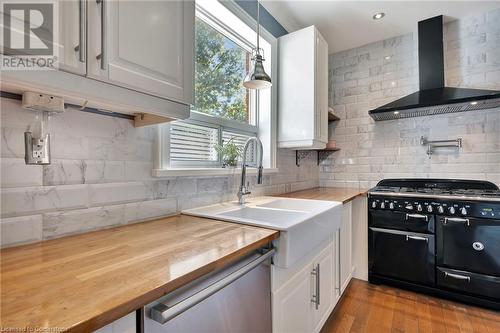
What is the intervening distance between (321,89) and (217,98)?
1.11m

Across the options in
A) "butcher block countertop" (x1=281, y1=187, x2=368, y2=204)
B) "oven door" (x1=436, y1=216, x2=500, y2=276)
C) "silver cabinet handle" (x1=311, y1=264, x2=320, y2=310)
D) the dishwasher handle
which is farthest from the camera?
"butcher block countertop" (x1=281, y1=187, x2=368, y2=204)

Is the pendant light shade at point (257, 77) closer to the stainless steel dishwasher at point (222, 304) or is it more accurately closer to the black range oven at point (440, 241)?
the stainless steel dishwasher at point (222, 304)

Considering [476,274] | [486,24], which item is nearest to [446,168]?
[476,274]

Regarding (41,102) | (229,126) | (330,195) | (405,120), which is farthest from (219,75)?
(405,120)

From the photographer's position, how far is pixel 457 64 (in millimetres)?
2518

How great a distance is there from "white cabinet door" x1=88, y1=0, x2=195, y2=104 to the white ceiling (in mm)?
1447

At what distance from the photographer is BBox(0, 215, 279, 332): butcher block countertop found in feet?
1.52

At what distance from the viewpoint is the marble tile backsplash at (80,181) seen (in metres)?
0.84

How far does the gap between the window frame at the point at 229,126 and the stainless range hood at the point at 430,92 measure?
3.68ft

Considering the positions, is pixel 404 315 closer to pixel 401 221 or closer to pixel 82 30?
pixel 401 221

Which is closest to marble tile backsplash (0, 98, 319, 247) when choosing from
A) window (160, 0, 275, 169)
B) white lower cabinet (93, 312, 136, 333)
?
window (160, 0, 275, 169)

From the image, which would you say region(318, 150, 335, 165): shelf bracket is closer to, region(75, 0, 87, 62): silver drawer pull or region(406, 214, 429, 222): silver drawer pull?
region(406, 214, 429, 222): silver drawer pull

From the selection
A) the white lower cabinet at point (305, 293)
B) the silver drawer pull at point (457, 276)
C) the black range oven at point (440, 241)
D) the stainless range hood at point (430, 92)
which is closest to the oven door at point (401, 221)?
the black range oven at point (440, 241)

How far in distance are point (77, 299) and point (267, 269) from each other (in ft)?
2.24
